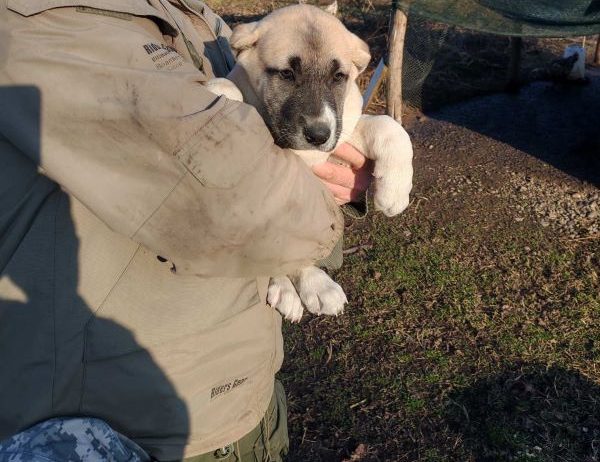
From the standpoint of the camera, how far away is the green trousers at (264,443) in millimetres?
2025

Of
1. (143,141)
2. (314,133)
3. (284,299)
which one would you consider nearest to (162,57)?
(143,141)

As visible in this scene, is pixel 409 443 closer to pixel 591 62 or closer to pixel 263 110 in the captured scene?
pixel 263 110

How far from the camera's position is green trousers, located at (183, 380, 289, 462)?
2.03m

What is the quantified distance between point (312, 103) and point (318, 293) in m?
0.81

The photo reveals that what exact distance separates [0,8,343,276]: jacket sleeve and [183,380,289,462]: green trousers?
0.74 metres

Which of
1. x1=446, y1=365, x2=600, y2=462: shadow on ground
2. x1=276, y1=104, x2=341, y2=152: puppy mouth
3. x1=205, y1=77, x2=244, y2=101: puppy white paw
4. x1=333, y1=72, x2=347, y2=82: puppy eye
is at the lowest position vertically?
x1=446, y1=365, x2=600, y2=462: shadow on ground

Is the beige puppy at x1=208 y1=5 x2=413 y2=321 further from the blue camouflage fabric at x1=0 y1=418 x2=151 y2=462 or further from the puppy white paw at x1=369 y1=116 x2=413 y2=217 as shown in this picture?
the blue camouflage fabric at x1=0 y1=418 x2=151 y2=462

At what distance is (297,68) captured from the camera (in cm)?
246

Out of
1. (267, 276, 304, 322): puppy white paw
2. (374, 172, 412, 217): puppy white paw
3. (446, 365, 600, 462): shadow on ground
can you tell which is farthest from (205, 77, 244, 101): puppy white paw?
(446, 365, 600, 462): shadow on ground

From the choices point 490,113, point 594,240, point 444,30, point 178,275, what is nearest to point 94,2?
point 178,275

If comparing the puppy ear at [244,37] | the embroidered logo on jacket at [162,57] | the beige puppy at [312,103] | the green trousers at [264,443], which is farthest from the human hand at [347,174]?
the green trousers at [264,443]

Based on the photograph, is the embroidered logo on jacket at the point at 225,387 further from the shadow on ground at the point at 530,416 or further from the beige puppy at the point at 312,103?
the shadow on ground at the point at 530,416

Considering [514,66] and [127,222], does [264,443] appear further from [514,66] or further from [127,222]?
[514,66]

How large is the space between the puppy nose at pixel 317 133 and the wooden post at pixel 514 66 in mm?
5425
